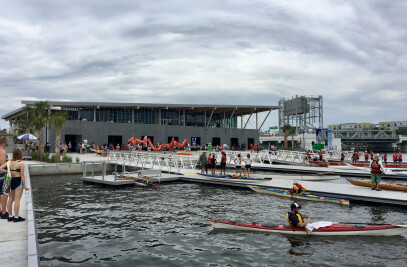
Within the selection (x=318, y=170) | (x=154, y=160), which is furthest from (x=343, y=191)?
(x=154, y=160)

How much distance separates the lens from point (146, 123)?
194ft

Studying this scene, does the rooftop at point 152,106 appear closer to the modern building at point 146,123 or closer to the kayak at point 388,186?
the modern building at point 146,123

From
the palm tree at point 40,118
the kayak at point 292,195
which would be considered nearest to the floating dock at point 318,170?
the kayak at point 292,195

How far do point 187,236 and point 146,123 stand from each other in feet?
162

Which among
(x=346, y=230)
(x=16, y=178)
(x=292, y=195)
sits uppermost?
(x=16, y=178)

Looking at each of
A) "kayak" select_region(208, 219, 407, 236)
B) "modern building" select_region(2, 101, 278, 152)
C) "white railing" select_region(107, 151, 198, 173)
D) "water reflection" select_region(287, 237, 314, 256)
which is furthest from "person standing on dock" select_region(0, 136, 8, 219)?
"modern building" select_region(2, 101, 278, 152)

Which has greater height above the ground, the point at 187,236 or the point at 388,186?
the point at 388,186

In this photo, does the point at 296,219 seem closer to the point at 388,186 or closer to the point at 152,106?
the point at 388,186

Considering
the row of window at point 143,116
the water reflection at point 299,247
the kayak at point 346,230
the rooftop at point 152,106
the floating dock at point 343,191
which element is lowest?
the water reflection at point 299,247

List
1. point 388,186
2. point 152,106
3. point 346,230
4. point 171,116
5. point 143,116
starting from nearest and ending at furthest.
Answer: point 346,230 → point 388,186 → point 152,106 → point 143,116 → point 171,116

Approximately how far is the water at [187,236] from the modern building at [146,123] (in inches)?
1225

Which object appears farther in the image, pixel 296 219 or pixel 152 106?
pixel 152 106

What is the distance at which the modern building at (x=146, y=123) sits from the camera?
4772 centimetres

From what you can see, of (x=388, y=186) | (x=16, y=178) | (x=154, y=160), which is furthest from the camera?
(x=154, y=160)
